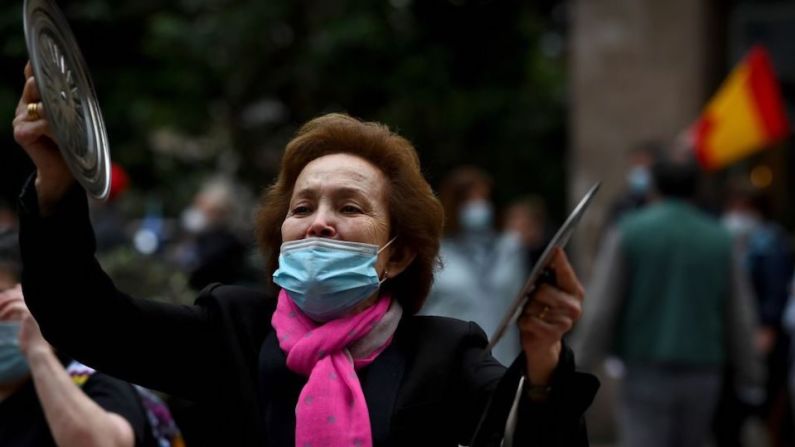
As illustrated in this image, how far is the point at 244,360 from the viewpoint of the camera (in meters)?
3.40

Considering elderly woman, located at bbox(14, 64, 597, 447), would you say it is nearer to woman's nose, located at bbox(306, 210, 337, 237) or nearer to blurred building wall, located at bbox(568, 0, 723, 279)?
woman's nose, located at bbox(306, 210, 337, 237)

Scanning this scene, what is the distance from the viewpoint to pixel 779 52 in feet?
41.1

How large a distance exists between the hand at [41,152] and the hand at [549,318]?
0.94 m

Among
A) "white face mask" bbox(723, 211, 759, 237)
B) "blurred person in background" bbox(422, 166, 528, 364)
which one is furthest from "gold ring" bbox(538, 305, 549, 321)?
"white face mask" bbox(723, 211, 759, 237)

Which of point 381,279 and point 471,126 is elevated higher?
point 381,279

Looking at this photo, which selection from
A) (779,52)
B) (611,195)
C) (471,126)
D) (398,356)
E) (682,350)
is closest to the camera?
(398,356)

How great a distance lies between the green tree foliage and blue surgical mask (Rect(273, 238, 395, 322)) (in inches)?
377

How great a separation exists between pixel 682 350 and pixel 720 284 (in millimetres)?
380

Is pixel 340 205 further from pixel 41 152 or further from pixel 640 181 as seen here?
pixel 640 181

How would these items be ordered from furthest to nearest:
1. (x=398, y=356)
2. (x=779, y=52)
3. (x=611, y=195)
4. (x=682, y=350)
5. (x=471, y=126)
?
(x=471, y=126), (x=779, y=52), (x=611, y=195), (x=682, y=350), (x=398, y=356)

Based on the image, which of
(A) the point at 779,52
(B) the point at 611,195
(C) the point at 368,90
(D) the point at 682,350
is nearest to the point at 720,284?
(D) the point at 682,350

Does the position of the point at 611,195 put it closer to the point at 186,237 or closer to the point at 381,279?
the point at 186,237

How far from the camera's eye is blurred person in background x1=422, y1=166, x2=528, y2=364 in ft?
30.9

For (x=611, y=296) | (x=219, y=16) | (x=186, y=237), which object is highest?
(x=219, y=16)
